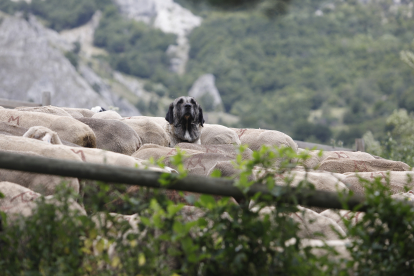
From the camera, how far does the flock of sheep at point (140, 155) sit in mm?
3918

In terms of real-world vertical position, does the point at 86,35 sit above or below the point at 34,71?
above

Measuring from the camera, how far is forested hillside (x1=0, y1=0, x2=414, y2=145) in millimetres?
95044

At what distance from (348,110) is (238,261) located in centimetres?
9611

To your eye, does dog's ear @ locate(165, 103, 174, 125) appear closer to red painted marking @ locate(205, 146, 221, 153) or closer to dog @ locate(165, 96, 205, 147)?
dog @ locate(165, 96, 205, 147)

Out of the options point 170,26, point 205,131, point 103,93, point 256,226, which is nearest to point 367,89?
point 103,93

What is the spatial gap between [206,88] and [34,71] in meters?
37.0

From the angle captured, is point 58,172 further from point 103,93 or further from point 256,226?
point 103,93

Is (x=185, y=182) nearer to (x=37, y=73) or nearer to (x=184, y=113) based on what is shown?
(x=184, y=113)

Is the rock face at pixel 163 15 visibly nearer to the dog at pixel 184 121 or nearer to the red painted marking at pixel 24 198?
the dog at pixel 184 121

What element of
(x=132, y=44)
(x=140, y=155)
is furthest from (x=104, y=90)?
(x=140, y=155)

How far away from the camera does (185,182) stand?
9.47 feet

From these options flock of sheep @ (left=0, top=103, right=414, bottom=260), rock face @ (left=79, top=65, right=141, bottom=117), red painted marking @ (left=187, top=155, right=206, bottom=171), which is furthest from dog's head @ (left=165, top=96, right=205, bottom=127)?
rock face @ (left=79, top=65, right=141, bottom=117)

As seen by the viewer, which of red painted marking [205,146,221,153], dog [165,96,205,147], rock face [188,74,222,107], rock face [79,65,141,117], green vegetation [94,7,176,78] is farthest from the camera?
green vegetation [94,7,176,78]

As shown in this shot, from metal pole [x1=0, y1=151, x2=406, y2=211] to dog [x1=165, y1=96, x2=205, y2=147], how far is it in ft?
21.5
